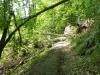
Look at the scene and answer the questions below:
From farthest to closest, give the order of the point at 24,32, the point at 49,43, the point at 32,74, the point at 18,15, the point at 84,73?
the point at 49,43 < the point at 24,32 < the point at 18,15 < the point at 32,74 < the point at 84,73

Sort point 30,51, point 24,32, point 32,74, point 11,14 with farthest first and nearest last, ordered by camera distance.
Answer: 1. point 30,51
2. point 24,32
3. point 32,74
4. point 11,14

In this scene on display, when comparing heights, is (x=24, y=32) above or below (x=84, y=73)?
above

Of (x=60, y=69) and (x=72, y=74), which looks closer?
(x=72, y=74)

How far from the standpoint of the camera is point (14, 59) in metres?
19.4

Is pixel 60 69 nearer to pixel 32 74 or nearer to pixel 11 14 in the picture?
pixel 32 74

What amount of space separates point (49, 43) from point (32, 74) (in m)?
11.7

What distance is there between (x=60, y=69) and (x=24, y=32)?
492 cm

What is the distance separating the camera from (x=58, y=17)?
2006 cm

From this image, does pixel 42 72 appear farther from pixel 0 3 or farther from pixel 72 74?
pixel 0 3

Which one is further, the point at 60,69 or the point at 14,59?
the point at 14,59

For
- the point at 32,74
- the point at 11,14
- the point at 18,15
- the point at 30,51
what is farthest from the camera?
the point at 30,51

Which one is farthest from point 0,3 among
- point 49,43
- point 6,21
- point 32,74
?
point 49,43

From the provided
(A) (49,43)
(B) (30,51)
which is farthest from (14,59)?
(A) (49,43)

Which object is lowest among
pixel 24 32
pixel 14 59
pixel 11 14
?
pixel 14 59
